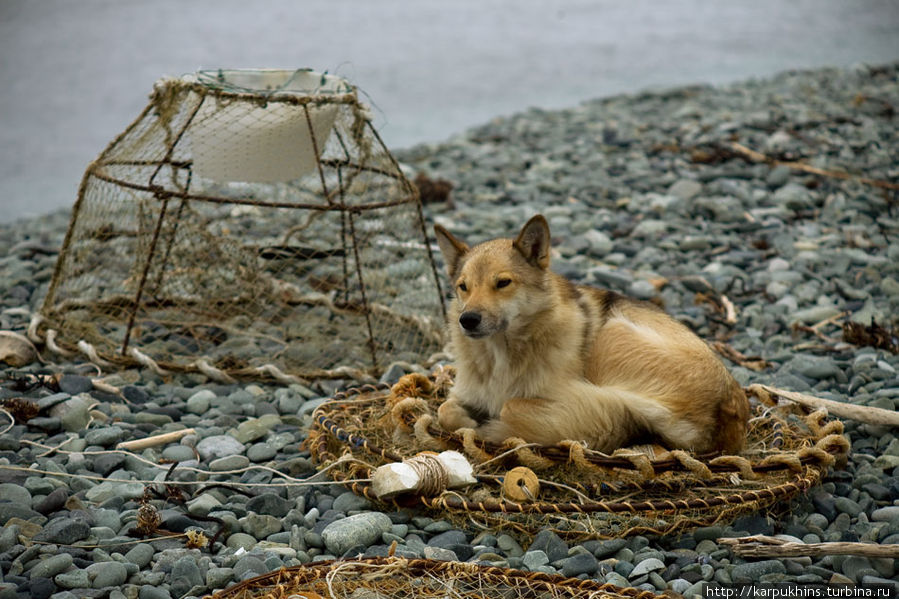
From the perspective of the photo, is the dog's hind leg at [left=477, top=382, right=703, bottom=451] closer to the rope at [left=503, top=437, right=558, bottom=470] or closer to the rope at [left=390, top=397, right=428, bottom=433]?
the rope at [left=503, top=437, right=558, bottom=470]

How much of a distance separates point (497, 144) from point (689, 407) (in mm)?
9610

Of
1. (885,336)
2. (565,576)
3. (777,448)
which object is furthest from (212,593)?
(885,336)

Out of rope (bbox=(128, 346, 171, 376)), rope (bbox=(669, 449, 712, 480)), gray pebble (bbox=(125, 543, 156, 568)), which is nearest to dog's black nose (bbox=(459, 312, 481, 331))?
rope (bbox=(669, 449, 712, 480))

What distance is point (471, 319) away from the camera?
3.75m

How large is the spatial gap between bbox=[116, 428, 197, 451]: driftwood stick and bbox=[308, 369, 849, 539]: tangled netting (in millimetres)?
735

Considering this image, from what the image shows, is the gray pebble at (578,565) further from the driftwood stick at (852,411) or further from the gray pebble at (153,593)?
the driftwood stick at (852,411)

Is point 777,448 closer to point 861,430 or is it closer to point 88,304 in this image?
point 861,430

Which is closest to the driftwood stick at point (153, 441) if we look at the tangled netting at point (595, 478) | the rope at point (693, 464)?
the tangled netting at point (595, 478)

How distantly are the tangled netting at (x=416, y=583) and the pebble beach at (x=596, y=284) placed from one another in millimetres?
202

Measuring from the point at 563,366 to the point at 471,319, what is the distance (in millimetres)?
545

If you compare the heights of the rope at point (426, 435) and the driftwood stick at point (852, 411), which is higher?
the rope at point (426, 435)

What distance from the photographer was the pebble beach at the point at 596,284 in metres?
3.19

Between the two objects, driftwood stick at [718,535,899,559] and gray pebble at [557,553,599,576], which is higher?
driftwood stick at [718,535,899,559]

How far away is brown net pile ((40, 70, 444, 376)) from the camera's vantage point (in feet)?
17.2
